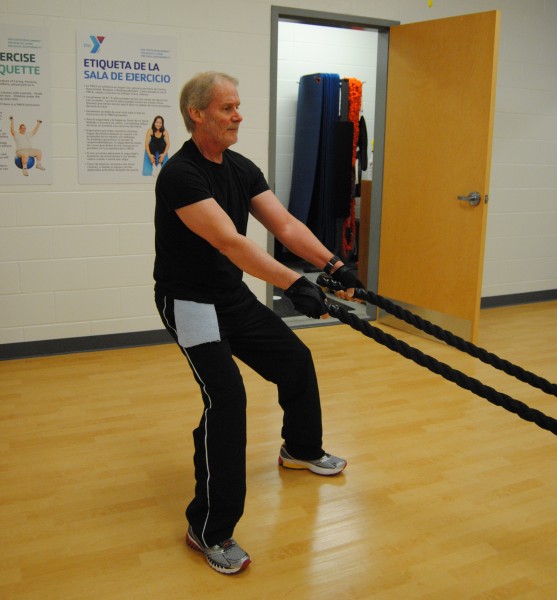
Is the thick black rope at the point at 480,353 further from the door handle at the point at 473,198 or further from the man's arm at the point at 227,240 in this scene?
the door handle at the point at 473,198

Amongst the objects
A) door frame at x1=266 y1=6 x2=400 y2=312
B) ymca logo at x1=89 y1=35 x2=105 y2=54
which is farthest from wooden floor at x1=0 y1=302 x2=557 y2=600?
ymca logo at x1=89 y1=35 x2=105 y2=54

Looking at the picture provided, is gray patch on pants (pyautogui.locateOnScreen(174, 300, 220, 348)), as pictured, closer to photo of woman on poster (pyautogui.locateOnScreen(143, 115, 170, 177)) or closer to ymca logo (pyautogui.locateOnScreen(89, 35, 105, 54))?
photo of woman on poster (pyautogui.locateOnScreen(143, 115, 170, 177))

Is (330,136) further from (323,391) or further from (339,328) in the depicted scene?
(323,391)

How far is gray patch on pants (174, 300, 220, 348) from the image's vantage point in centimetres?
216

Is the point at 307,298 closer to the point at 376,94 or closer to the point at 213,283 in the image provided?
the point at 213,283

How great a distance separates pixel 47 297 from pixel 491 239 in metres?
3.58

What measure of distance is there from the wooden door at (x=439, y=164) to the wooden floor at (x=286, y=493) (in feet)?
2.49

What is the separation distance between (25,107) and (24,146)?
22cm

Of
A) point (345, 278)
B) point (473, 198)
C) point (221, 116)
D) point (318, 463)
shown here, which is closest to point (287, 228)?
point (345, 278)

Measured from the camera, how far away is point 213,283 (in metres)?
2.22

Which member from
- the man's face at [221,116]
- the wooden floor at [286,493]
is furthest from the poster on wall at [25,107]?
the man's face at [221,116]

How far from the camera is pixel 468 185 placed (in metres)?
4.34

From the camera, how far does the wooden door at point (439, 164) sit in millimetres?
4238

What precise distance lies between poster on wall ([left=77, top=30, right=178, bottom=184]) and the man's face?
2200 mm
